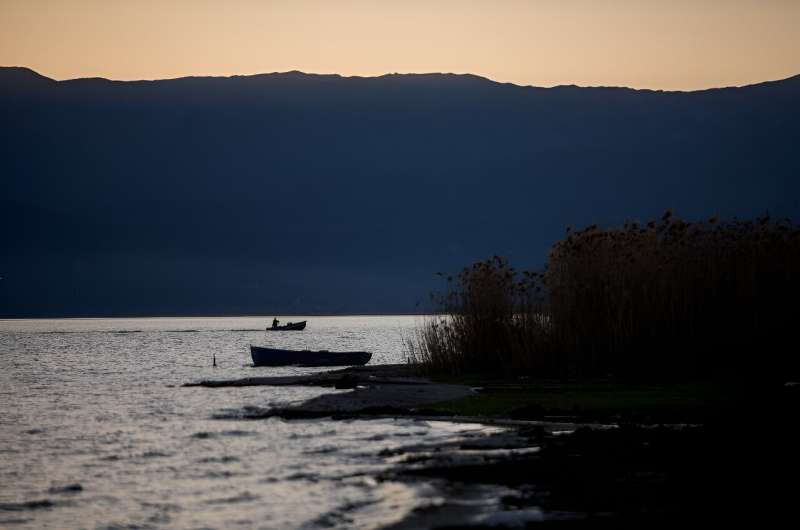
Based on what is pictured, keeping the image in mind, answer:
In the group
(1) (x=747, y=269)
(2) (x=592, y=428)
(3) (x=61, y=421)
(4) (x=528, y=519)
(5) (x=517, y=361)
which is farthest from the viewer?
(5) (x=517, y=361)

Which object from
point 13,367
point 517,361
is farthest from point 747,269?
point 13,367

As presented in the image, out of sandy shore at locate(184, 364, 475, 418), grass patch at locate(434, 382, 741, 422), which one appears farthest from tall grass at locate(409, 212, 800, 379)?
sandy shore at locate(184, 364, 475, 418)

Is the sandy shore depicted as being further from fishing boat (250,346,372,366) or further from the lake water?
fishing boat (250,346,372,366)

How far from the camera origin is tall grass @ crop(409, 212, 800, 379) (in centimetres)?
3634

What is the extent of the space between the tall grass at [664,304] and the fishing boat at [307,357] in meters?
21.5

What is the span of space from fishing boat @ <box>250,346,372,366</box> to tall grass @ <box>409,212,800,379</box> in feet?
70.6

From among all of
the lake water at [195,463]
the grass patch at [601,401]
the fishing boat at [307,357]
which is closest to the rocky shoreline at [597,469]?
the grass patch at [601,401]

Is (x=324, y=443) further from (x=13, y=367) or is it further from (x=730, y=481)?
(x=13, y=367)

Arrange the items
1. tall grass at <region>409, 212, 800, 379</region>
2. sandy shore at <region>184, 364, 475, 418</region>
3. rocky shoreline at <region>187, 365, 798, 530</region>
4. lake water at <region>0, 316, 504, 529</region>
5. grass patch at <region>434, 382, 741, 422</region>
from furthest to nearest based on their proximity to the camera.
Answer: tall grass at <region>409, 212, 800, 379</region> → sandy shore at <region>184, 364, 475, 418</region> → grass patch at <region>434, 382, 741, 422</region> → lake water at <region>0, 316, 504, 529</region> → rocky shoreline at <region>187, 365, 798, 530</region>

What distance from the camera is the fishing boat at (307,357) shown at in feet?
202

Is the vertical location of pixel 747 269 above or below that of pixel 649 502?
above

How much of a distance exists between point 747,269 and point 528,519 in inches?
904

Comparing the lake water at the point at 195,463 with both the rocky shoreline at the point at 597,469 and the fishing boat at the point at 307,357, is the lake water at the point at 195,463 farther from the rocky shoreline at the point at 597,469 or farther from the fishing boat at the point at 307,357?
the fishing boat at the point at 307,357

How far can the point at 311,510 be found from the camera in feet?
58.9
